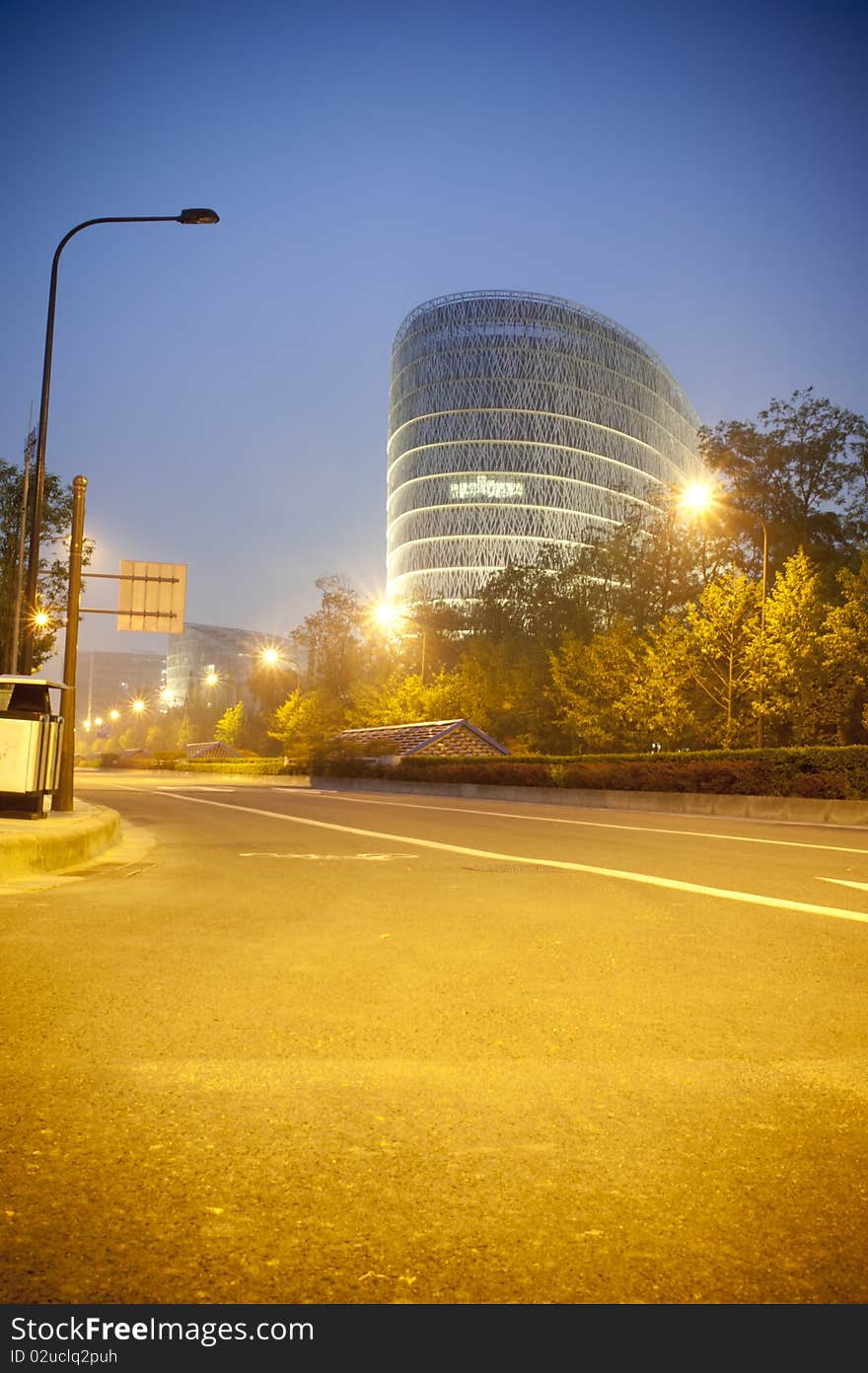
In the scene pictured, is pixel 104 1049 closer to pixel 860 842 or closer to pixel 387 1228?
pixel 387 1228

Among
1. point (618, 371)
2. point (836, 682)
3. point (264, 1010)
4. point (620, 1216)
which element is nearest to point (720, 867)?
point (264, 1010)

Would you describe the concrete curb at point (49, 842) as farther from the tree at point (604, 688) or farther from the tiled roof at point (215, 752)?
the tiled roof at point (215, 752)

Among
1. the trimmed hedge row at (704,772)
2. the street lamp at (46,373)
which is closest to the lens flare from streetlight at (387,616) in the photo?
the trimmed hedge row at (704,772)

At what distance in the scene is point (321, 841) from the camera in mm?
15953

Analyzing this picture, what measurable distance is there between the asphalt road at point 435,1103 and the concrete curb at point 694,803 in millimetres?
17391

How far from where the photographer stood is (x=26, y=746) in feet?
45.2

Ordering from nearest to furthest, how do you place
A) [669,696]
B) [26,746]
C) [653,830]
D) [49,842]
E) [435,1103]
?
1. [435,1103]
2. [49,842]
3. [26,746]
4. [653,830]
5. [669,696]

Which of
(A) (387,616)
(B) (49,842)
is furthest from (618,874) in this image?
(A) (387,616)

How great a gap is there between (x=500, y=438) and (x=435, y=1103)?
17196 centimetres

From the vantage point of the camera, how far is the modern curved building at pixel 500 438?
6629 inches

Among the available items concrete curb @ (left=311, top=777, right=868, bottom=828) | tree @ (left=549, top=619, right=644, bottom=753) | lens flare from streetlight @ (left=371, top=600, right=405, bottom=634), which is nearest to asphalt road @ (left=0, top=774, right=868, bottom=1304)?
concrete curb @ (left=311, top=777, right=868, bottom=828)

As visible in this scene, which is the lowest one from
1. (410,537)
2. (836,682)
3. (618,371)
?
(836,682)

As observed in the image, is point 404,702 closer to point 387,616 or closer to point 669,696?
point 387,616

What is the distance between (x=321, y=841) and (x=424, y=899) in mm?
6837
